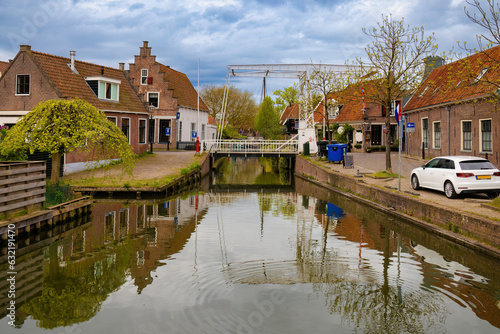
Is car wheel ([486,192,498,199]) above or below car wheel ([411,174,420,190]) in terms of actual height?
below

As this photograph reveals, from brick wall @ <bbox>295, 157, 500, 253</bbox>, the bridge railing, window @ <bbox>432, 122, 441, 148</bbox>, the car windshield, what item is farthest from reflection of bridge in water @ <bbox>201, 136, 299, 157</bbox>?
the car windshield

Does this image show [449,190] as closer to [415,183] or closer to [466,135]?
[415,183]

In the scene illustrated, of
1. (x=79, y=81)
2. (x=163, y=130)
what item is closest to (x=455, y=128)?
(x=79, y=81)

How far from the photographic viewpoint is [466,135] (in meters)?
24.8

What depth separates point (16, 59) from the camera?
26125 millimetres

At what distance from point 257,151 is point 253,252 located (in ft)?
77.7

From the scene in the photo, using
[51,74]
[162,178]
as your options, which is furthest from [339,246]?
[51,74]

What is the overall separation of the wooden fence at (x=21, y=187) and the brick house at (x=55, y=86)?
11829mm

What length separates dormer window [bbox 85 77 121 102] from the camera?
28906 millimetres

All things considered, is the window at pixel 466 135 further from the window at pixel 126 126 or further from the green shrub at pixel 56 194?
the window at pixel 126 126

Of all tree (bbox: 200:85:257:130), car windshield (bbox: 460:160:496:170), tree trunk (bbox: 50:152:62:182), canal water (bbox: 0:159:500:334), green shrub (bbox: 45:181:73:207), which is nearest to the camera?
canal water (bbox: 0:159:500:334)

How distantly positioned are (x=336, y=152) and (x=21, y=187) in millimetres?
21064

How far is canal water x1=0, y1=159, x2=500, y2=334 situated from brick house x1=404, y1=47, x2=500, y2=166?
35.5 feet

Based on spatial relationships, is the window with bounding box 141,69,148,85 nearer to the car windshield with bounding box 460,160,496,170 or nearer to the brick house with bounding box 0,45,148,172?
the brick house with bounding box 0,45,148,172
